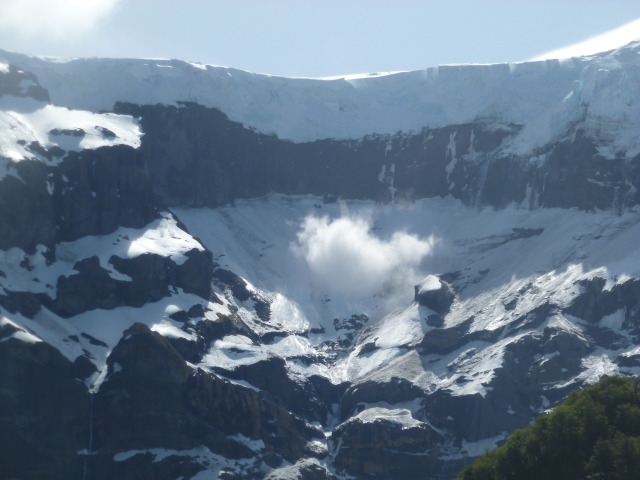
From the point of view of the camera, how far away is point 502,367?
7697 inches

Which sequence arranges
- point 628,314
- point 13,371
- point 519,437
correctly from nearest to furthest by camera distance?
point 519,437, point 13,371, point 628,314

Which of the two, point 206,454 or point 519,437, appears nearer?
point 519,437

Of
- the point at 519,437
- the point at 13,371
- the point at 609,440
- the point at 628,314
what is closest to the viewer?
the point at 609,440

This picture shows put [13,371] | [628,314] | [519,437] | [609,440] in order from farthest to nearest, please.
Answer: [628,314] → [13,371] → [519,437] → [609,440]

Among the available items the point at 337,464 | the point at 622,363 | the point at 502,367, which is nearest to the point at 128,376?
the point at 337,464

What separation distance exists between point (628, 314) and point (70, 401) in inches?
2470

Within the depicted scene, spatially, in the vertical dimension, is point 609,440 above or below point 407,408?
below

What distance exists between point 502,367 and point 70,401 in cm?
4777

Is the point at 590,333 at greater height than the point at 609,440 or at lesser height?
greater

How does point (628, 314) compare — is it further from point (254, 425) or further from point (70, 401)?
point (70, 401)

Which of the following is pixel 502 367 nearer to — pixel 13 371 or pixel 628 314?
pixel 628 314

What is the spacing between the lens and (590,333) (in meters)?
198

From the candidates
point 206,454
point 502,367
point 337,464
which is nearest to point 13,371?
point 206,454

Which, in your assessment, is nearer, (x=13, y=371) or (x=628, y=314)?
(x=13, y=371)
